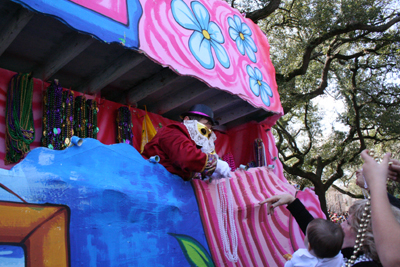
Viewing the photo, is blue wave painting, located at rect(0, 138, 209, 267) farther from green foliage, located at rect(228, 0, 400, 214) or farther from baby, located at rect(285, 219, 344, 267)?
green foliage, located at rect(228, 0, 400, 214)

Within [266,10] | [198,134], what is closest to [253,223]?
[198,134]

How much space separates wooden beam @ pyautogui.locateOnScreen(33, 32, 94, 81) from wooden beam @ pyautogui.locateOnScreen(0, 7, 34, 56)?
0.48 meters

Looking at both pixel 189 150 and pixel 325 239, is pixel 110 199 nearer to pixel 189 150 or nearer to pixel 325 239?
pixel 189 150

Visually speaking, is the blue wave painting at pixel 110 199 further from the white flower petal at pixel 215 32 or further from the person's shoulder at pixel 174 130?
the white flower petal at pixel 215 32

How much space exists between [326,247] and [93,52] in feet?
8.85

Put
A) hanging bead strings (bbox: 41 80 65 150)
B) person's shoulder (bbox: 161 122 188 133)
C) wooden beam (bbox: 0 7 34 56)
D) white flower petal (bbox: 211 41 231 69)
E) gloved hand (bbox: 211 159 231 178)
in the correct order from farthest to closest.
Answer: white flower petal (bbox: 211 41 231 69), hanging bead strings (bbox: 41 80 65 150), person's shoulder (bbox: 161 122 188 133), gloved hand (bbox: 211 159 231 178), wooden beam (bbox: 0 7 34 56)

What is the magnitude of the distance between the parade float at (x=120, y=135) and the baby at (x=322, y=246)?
0.98 m

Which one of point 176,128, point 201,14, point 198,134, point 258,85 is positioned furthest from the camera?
point 258,85

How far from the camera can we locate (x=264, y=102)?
174 inches

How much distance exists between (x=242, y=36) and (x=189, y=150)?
259 cm

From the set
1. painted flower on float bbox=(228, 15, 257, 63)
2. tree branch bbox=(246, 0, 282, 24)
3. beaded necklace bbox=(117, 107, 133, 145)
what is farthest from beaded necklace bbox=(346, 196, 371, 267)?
tree branch bbox=(246, 0, 282, 24)

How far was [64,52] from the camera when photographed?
3.01 m

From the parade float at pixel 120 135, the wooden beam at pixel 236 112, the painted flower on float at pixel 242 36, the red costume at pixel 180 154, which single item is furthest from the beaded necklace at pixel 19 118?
the wooden beam at pixel 236 112

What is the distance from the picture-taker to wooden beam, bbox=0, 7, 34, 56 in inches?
92.1
